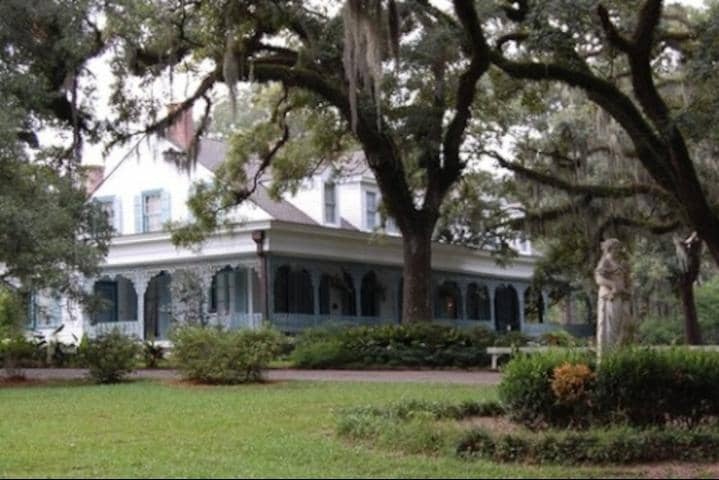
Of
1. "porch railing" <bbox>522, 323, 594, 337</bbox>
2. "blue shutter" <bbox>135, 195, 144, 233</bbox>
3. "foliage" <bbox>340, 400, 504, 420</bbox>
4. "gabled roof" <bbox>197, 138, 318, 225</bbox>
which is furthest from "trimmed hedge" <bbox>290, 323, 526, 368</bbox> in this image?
"porch railing" <bbox>522, 323, 594, 337</bbox>

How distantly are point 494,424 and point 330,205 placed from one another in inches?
1072

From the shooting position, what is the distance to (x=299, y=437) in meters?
12.1

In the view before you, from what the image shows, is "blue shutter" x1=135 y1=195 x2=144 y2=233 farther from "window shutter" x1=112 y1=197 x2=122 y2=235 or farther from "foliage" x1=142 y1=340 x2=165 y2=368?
"foliage" x1=142 y1=340 x2=165 y2=368

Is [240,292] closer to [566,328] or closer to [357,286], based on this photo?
[357,286]

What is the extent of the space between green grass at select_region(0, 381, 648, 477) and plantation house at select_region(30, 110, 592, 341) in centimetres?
1521

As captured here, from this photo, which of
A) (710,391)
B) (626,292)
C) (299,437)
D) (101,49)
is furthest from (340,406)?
(101,49)

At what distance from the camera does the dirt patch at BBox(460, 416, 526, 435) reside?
1152 centimetres

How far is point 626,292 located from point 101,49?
15523 mm

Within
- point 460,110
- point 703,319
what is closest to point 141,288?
point 460,110

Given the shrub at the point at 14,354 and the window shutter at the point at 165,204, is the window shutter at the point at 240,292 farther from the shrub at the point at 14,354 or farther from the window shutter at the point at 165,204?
the shrub at the point at 14,354

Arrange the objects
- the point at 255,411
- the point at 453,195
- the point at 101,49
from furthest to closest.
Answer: the point at 453,195 → the point at 101,49 → the point at 255,411

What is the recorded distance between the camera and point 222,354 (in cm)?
2102

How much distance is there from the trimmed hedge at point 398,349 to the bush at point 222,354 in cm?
507

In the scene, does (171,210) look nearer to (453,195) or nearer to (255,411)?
(453,195)
